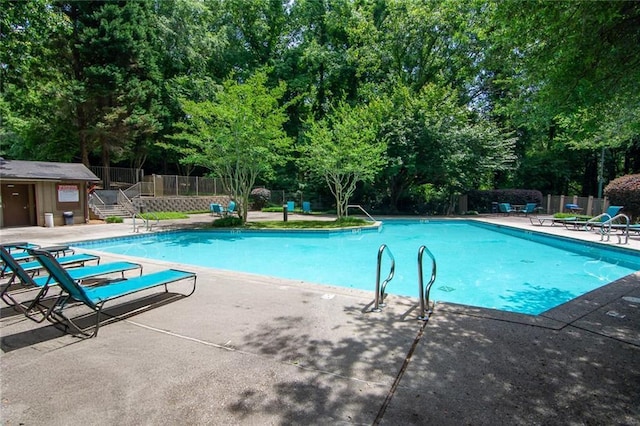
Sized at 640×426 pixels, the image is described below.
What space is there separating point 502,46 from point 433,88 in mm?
17632

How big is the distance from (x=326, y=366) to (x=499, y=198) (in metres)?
24.8

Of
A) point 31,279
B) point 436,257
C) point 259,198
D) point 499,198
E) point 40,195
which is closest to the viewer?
point 31,279

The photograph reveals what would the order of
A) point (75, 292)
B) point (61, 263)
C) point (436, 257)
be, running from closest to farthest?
point (75, 292) < point (61, 263) < point (436, 257)

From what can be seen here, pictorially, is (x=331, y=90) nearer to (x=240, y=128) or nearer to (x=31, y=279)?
(x=240, y=128)

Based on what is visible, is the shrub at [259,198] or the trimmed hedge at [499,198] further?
the shrub at [259,198]

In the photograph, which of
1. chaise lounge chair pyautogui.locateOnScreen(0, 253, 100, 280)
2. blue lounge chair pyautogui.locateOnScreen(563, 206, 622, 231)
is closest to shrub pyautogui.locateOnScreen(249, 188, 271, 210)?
blue lounge chair pyautogui.locateOnScreen(563, 206, 622, 231)

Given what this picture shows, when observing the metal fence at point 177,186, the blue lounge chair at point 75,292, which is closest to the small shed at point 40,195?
the metal fence at point 177,186

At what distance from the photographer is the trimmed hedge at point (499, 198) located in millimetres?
23766

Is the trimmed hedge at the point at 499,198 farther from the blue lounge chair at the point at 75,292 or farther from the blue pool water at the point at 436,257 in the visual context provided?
the blue lounge chair at the point at 75,292

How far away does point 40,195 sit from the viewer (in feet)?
48.9

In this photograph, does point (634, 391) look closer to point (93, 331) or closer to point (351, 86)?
point (93, 331)

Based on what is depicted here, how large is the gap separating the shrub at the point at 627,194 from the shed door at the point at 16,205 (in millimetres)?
26895

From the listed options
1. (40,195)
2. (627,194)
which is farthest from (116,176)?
(627,194)

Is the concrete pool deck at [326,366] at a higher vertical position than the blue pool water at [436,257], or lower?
higher
